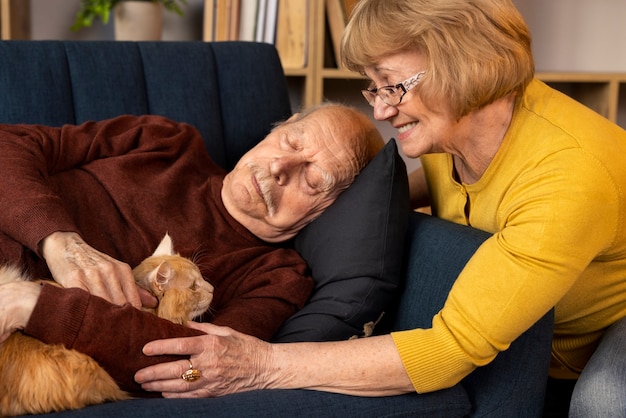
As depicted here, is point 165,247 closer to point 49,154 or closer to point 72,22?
point 49,154

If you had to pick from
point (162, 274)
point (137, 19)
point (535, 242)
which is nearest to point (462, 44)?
point (535, 242)

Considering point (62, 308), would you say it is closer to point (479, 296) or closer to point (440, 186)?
point (479, 296)

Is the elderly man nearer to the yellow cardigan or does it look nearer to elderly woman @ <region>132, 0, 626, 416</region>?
elderly woman @ <region>132, 0, 626, 416</region>

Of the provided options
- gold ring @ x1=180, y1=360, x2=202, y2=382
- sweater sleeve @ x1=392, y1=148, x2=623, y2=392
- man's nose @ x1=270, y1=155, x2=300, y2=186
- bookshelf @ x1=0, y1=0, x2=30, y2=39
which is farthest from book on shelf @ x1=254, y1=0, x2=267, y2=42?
gold ring @ x1=180, y1=360, x2=202, y2=382

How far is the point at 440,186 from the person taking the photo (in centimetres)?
196

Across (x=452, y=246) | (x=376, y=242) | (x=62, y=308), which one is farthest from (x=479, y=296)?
(x=62, y=308)

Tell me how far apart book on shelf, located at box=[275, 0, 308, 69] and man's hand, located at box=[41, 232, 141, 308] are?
1881 millimetres

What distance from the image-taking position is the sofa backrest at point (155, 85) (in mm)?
2121

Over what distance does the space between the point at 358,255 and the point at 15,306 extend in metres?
0.76

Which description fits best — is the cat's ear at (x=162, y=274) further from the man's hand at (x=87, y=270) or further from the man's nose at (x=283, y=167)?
the man's nose at (x=283, y=167)

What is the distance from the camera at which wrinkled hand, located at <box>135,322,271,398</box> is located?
4.62 ft

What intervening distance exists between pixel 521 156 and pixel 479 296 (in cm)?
33

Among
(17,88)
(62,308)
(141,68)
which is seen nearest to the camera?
(62,308)

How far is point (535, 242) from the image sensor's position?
4.68ft
